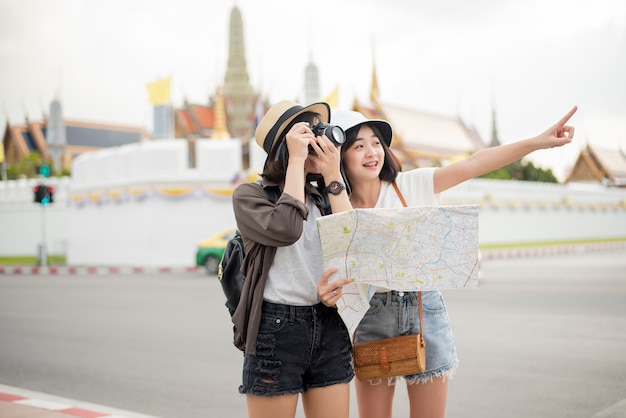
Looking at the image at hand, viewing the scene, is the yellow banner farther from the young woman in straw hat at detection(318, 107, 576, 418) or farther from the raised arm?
the raised arm

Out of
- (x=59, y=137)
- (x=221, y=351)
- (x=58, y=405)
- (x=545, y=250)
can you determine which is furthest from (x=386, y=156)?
(x=59, y=137)

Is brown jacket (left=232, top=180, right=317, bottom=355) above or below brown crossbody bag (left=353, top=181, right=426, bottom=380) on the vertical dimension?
above

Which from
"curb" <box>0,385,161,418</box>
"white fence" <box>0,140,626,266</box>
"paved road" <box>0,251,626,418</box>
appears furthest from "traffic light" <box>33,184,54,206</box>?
"curb" <box>0,385,161,418</box>

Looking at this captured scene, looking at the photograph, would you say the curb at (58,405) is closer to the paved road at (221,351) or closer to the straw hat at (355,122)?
the paved road at (221,351)

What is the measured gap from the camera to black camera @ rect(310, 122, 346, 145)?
7.33 ft

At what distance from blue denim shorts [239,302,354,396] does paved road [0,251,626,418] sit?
2.20m

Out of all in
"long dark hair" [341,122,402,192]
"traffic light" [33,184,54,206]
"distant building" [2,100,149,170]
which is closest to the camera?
"long dark hair" [341,122,402,192]

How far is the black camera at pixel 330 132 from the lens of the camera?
223 cm

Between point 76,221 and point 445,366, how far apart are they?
22.8 m

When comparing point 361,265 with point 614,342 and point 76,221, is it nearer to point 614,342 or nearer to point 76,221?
point 614,342

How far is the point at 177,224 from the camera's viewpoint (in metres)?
20.3

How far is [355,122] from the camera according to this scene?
249cm

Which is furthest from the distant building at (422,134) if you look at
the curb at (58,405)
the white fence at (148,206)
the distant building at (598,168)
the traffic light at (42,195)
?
the curb at (58,405)

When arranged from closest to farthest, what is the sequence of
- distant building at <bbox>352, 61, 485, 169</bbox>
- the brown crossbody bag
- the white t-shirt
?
the white t-shirt
the brown crossbody bag
distant building at <bbox>352, 61, 485, 169</bbox>
